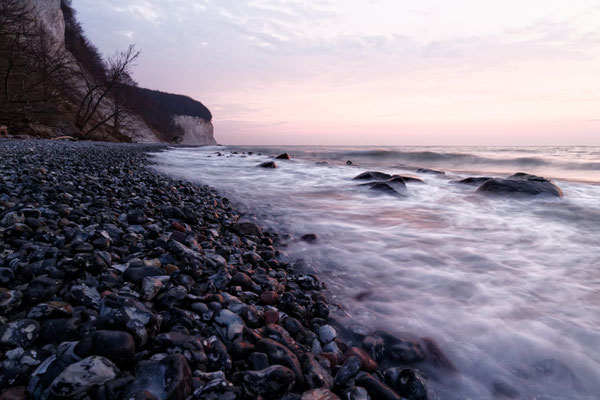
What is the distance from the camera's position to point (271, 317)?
1.78 metres

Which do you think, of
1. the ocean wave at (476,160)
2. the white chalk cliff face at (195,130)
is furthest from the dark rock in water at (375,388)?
the white chalk cliff face at (195,130)

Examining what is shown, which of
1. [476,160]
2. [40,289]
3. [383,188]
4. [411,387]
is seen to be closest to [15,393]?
[40,289]

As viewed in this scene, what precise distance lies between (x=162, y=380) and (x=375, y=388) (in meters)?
0.88

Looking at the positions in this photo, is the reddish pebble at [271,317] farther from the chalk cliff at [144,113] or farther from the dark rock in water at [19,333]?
the chalk cliff at [144,113]

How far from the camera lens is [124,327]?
1.23 metres

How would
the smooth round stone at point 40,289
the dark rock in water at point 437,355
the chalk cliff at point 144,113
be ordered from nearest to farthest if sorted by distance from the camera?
the smooth round stone at point 40,289 → the dark rock in water at point 437,355 → the chalk cliff at point 144,113

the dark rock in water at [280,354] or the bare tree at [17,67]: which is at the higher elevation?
the bare tree at [17,67]

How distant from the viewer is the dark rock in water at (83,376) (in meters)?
0.95

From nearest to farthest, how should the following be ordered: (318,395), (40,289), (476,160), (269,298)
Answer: (318,395) → (40,289) → (269,298) → (476,160)

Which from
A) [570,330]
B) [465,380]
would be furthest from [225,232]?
[570,330]

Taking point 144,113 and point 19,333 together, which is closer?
point 19,333

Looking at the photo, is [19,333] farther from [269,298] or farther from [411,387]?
[411,387]

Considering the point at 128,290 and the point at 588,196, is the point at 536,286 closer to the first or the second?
the point at 128,290

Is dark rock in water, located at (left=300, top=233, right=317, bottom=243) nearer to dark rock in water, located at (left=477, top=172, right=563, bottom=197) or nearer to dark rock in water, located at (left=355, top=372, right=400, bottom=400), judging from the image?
dark rock in water, located at (left=355, top=372, right=400, bottom=400)
